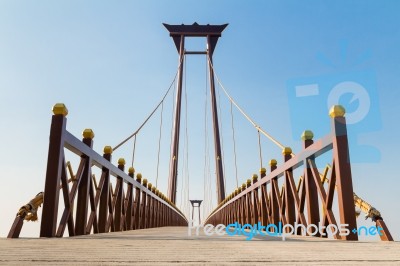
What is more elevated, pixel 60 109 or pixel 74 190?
pixel 60 109

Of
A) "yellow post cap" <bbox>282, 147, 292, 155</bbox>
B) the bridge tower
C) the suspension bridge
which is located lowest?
the suspension bridge

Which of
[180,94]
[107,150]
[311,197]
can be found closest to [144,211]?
[107,150]

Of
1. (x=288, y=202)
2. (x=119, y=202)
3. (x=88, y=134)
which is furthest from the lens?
(x=119, y=202)

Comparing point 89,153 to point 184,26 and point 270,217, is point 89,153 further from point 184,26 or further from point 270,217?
point 184,26

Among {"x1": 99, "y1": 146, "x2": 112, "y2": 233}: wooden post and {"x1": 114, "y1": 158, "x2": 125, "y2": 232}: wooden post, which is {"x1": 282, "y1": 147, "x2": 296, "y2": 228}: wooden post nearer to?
{"x1": 99, "y1": 146, "x2": 112, "y2": 233}: wooden post

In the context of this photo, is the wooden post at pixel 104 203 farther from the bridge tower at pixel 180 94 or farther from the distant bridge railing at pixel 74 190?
the bridge tower at pixel 180 94

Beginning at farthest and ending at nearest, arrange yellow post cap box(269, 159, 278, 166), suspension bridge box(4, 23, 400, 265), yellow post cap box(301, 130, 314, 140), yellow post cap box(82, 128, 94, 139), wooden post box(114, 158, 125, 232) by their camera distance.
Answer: wooden post box(114, 158, 125, 232)
yellow post cap box(269, 159, 278, 166)
yellow post cap box(82, 128, 94, 139)
yellow post cap box(301, 130, 314, 140)
suspension bridge box(4, 23, 400, 265)

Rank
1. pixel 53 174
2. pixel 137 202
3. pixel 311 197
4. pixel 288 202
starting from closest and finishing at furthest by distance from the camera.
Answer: pixel 53 174 → pixel 311 197 → pixel 288 202 → pixel 137 202

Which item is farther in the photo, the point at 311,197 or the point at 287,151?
the point at 287,151

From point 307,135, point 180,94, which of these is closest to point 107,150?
point 307,135

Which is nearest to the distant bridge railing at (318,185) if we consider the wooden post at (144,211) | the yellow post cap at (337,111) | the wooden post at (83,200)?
the yellow post cap at (337,111)

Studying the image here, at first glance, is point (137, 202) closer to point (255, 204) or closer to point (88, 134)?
point (255, 204)

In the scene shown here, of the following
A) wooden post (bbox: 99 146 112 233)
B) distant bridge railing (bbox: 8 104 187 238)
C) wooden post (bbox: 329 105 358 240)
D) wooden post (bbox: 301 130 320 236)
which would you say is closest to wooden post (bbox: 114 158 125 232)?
distant bridge railing (bbox: 8 104 187 238)

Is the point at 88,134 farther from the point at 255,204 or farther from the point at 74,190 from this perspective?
the point at 255,204
